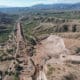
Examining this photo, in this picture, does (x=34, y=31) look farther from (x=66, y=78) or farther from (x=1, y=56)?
(x=66, y=78)

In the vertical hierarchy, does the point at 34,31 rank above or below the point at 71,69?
below

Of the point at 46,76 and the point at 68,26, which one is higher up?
the point at 46,76

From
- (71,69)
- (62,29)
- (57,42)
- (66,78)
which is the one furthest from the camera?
(62,29)

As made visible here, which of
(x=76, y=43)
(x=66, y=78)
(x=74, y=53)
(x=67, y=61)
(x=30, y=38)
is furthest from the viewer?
(x=30, y=38)

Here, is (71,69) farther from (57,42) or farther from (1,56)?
(57,42)

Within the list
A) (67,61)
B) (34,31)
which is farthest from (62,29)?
(67,61)

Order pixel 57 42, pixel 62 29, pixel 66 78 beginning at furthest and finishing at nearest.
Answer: pixel 62 29
pixel 57 42
pixel 66 78

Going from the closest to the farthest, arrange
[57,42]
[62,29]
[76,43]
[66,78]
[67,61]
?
[66,78], [67,61], [76,43], [57,42], [62,29]

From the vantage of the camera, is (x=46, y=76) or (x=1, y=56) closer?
(x=46, y=76)

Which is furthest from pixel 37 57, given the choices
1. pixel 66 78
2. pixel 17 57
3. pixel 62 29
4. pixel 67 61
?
pixel 62 29
